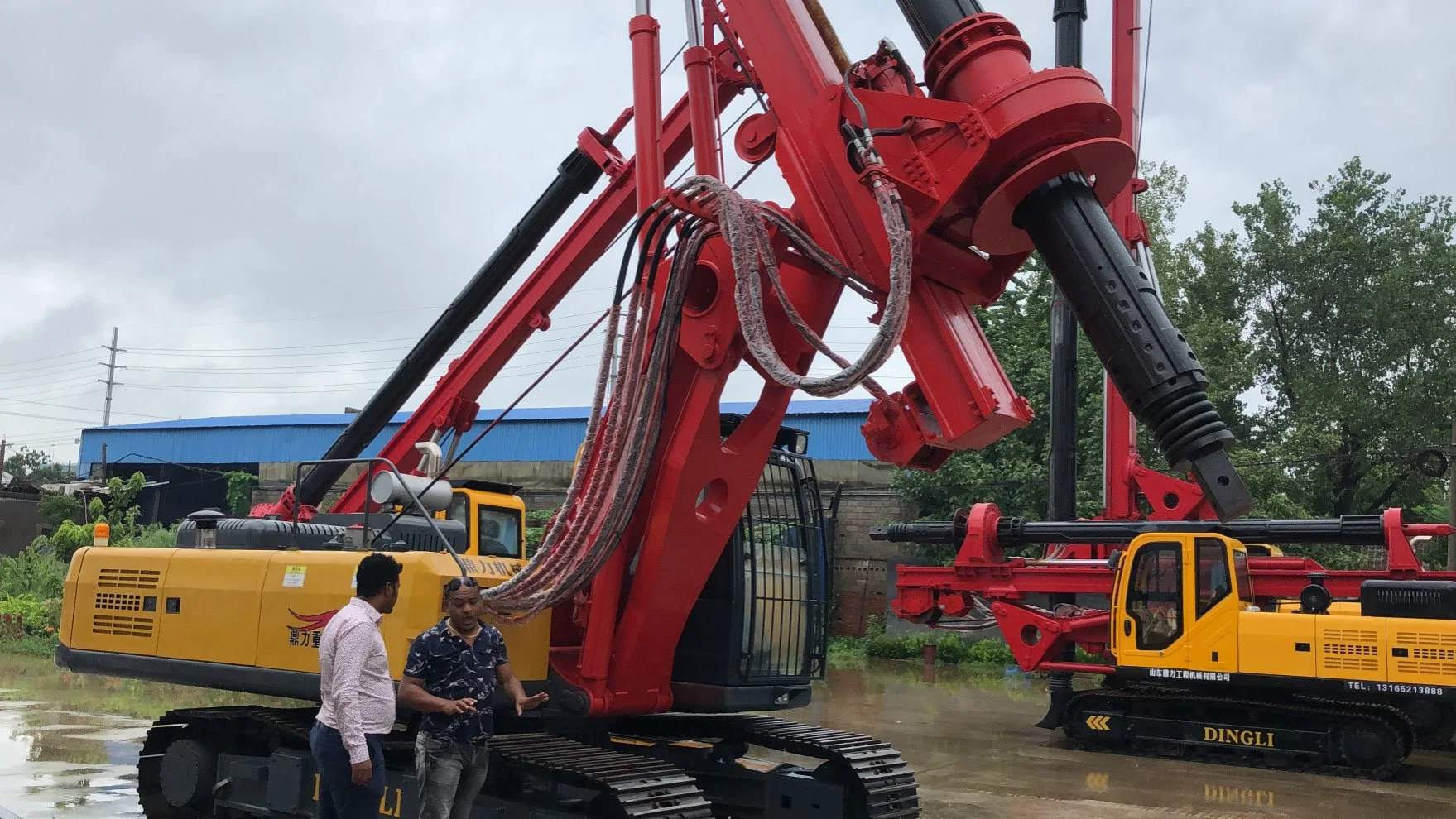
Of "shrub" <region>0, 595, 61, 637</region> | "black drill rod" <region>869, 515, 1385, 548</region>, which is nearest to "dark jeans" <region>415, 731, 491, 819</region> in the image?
"black drill rod" <region>869, 515, 1385, 548</region>

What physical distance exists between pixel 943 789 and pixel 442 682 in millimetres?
5907

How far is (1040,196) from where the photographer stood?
5.41 meters

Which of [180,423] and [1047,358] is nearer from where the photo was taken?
[1047,358]

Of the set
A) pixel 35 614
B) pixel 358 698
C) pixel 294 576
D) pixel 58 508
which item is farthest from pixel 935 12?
pixel 58 508

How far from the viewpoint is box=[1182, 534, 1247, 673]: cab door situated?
41.4 ft

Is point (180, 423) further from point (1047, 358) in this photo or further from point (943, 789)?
point (943, 789)

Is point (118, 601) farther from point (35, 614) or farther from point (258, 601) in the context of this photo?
point (35, 614)

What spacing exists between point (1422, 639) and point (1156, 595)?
241 cm

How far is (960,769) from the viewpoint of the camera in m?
11.9

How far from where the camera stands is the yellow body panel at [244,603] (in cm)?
692

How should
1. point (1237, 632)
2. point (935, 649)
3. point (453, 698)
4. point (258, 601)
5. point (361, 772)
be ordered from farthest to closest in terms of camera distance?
point (935, 649), point (1237, 632), point (258, 601), point (453, 698), point (361, 772)

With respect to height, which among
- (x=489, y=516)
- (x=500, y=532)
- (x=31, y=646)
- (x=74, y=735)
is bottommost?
(x=74, y=735)

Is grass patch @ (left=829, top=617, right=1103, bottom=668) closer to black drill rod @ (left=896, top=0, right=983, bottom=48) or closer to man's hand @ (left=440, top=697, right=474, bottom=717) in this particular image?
man's hand @ (left=440, top=697, right=474, bottom=717)

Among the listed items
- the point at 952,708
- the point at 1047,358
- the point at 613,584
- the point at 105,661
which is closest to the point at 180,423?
the point at 1047,358
